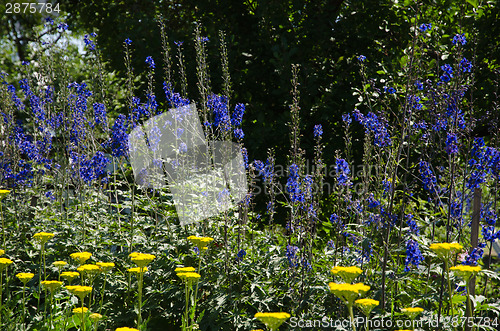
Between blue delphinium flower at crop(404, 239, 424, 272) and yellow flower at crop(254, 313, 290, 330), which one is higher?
blue delphinium flower at crop(404, 239, 424, 272)

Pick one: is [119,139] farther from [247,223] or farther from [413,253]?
[413,253]

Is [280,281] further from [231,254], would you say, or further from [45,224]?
[45,224]

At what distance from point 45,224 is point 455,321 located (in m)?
3.42

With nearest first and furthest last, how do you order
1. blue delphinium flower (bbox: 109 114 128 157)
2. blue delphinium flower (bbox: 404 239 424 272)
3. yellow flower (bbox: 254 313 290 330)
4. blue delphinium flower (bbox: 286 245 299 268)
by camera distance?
1. yellow flower (bbox: 254 313 290 330)
2. blue delphinium flower (bbox: 404 239 424 272)
3. blue delphinium flower (bbox: 286 245 299 268)
4. blue delphinium flower (bbox: 109 114 128 157)

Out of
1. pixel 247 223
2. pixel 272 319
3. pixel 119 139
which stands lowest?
pixel 272 319

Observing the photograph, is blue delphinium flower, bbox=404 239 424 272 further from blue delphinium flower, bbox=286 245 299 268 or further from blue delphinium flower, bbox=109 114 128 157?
blue delphinium flower, bbox=109 114 128 157

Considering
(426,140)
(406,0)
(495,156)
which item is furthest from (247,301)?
(406,0)

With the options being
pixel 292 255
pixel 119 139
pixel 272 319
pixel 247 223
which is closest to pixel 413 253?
pixel 292 255

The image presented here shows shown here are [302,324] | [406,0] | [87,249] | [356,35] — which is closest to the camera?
[302,324]

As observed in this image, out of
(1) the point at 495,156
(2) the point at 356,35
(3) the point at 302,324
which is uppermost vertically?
(2) the point at 356,35

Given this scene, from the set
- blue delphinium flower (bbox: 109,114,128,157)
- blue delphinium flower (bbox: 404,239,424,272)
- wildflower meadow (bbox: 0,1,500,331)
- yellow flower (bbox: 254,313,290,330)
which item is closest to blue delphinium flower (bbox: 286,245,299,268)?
wildflower meadow (bbox: 0,1,500,331)

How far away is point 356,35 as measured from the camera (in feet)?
20.1

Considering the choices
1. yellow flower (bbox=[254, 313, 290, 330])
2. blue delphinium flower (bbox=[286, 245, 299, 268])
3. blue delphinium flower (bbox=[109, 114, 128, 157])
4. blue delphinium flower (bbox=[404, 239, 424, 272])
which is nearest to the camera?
yellow flower (bbox=[254, 313, 290, 330])

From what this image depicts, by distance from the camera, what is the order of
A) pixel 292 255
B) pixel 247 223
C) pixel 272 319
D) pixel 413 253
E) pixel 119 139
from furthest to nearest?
Answer: 1. pixel 247 223
2. pixel 119 139
3. pixel 292 255
4. pixel 413 253
5. pixel 272 319
